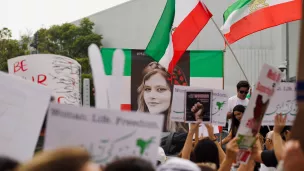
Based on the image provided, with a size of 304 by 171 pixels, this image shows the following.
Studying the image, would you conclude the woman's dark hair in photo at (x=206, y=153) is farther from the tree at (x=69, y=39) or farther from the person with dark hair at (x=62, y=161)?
the tree at (x=69, y=39)

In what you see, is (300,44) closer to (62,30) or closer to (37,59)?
(37,59)

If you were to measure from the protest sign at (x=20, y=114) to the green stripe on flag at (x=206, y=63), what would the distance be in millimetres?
6195

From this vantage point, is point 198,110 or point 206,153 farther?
point 198,110

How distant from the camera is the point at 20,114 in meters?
Result: 4.14

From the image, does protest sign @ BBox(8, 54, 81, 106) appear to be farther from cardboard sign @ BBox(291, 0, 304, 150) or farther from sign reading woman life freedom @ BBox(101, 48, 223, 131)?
cardboard sign @ BBox(291, 0, 304, 150)

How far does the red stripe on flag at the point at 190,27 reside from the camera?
9.97 m

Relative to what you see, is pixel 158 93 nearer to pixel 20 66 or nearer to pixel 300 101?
pixel 20 66

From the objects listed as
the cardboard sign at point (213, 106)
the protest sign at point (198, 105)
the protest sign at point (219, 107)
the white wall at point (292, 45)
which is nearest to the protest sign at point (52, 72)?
the cardboard sign at point (213, 106)

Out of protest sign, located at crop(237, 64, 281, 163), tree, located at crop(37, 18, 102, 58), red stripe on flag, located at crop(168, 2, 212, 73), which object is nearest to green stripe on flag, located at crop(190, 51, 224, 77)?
red stripe on flag, located at crop(168, 2, 212, 73)

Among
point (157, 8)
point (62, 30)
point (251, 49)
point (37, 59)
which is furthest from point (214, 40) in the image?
point (37, 59)

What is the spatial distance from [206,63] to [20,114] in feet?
20.9

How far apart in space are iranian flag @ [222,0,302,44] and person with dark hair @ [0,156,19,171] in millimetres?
7365

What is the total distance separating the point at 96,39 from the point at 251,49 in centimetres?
2311

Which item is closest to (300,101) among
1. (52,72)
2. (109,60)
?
(52,72)
